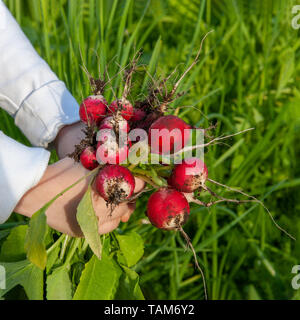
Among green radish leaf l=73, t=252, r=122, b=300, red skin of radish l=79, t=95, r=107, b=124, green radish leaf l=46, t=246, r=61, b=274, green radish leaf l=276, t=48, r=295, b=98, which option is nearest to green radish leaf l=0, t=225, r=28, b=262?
green radish leaf l=46, t=246, r=61, b=274

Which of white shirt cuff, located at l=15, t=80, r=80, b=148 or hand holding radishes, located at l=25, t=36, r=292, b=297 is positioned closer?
hand holding radishes, located at l=25, t=36, r=292, b=297

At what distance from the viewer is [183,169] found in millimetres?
713

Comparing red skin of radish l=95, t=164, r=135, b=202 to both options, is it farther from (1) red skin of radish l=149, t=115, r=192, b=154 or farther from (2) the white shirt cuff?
(2) the white shirt cuff

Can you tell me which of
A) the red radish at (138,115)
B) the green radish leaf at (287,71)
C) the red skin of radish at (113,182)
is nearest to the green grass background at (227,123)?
the green radish leaf at (287,71)

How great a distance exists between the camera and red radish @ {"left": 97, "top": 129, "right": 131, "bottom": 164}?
0.71 m

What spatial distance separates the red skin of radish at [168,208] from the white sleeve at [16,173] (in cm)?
21

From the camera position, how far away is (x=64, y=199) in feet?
2.53

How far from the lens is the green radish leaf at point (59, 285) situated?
0.79 metres

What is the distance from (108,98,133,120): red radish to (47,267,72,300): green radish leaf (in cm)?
31

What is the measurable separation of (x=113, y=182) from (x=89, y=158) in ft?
0.23

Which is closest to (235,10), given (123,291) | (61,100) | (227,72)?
(227,72)

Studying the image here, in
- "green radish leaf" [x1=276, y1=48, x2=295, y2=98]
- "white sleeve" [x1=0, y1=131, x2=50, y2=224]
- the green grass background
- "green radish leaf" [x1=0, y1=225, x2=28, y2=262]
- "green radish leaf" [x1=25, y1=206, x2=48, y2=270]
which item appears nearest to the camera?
"green radish leaf" [x1=25, y1=206, x2=48, y2=270]

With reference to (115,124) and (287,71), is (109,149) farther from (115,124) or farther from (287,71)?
(287,71)

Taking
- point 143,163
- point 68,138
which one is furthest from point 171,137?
point 68,138
